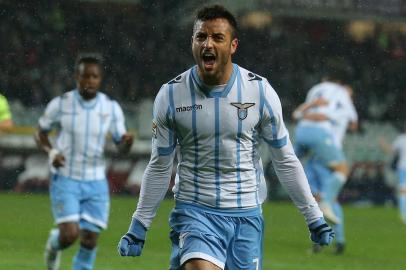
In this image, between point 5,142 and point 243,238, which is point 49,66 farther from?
point 243,238

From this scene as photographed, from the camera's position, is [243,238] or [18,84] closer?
[243,238]

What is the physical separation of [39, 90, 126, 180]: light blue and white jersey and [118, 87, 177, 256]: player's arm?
3509mm

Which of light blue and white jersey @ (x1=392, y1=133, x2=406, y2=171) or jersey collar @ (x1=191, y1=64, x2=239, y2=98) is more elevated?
jersey collar @ (x1=191, y1=64, x2=239, y2=98)

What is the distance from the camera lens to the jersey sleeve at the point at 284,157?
17.5 feet

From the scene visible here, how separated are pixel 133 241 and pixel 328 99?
22.2 feet

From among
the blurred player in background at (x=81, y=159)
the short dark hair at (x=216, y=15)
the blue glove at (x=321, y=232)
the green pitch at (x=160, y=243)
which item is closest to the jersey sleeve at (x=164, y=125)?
the short dark hair at (x=216, y=15)

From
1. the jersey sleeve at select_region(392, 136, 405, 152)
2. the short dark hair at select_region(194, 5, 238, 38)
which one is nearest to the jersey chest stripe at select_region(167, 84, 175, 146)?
the short dark hair at select_region(194, 5, 238, 38)

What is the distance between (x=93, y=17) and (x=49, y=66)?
59.5 inches

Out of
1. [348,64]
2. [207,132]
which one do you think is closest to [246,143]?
[207,132]

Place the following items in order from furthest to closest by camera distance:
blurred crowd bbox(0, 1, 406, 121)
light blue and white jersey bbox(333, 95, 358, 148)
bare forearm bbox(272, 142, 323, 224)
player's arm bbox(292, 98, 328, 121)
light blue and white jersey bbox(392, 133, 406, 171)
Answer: light blue and white jersey bbox(392, 133, 406, 171), light blue and white jersey bbox(333, 95, 358, 148), player's arm bbox(292, 98, 328, 121), blurred crowd bbox(0, 1, 406, 121), bare forearm bbox(272, 142, 323, 224)

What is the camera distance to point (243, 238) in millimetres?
5391

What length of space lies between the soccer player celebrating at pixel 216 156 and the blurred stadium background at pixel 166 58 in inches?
165

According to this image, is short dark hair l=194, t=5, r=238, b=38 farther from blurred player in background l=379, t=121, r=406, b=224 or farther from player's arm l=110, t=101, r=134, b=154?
blurred player in background l=379, t=121, r=406, b=224

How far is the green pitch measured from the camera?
9969mm
